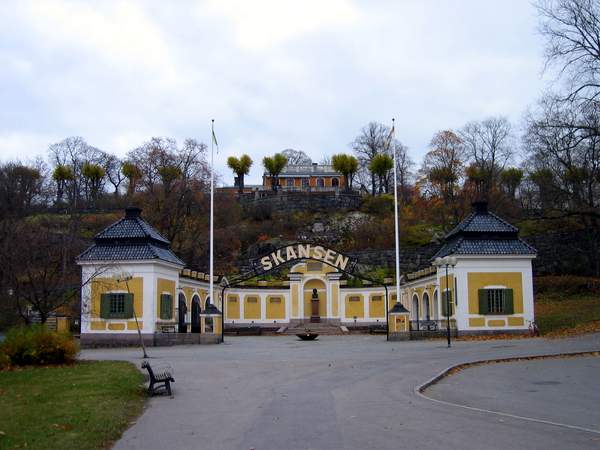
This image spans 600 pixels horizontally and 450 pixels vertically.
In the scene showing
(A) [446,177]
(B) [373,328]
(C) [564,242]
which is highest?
(A) [446,177]

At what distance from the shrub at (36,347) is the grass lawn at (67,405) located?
2.99ft

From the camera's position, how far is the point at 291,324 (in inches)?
2044

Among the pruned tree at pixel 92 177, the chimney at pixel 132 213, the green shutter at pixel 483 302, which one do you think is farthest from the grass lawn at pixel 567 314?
the pruned tree at pixel 92 177

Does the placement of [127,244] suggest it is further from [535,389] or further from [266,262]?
[535,389]

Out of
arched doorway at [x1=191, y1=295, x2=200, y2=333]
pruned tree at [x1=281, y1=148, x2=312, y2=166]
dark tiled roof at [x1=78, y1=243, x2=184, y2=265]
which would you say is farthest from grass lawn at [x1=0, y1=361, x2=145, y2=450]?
pruned tree at [x1=281, y1=148, x2=312, y2=166]

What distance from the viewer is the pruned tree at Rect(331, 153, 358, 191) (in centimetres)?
9050

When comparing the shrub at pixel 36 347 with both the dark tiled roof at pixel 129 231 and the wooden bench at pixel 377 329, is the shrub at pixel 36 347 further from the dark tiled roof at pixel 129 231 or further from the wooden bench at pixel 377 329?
the wooden bench at pixel 377 329

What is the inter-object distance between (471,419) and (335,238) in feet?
209

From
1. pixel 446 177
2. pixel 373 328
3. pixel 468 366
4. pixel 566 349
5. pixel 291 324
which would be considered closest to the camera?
pixel 468 366

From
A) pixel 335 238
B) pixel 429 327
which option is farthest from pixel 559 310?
pixel 335 238

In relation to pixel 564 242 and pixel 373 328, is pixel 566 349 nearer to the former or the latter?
pixel 373 328

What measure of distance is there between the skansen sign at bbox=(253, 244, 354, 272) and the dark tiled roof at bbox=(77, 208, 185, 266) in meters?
13.1

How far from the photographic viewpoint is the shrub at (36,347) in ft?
66.0

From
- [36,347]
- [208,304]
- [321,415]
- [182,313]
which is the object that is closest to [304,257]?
[182,313]
